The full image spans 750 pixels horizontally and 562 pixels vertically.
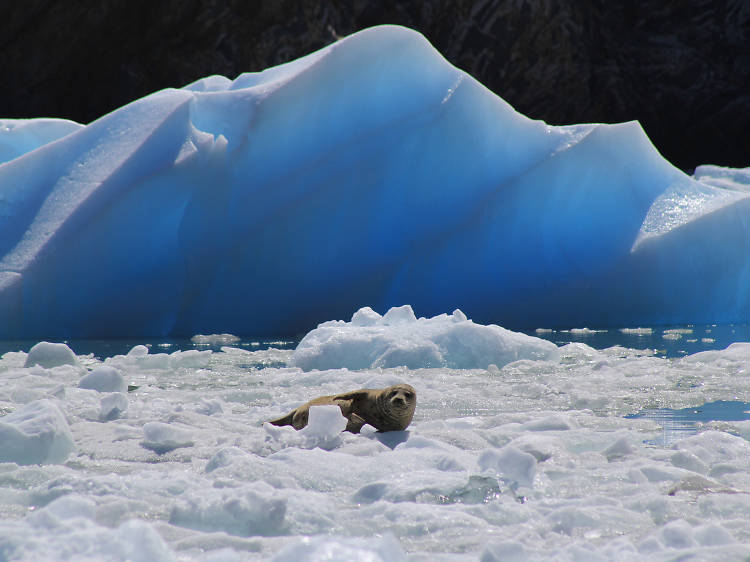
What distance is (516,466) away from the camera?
130 centimetres

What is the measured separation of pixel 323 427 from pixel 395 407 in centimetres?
18

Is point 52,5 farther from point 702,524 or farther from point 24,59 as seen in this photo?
point 702,524

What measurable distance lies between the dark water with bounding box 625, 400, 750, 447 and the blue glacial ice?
3086 millimetres

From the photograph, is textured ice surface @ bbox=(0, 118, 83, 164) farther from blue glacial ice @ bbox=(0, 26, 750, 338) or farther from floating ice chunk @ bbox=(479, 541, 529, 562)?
floating ice chunk @ bbox=(479, 541, 529, 562)

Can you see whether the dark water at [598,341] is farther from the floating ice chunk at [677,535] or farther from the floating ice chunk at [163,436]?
the floating ice chunk at [677,535]

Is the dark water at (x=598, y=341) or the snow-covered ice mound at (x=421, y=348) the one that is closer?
the snow-covered ice mound at (x=421, y=348)

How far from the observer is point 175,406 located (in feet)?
6.44

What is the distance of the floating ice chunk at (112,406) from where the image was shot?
1863mm

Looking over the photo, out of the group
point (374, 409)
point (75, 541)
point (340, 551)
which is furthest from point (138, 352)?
point (340, 551)

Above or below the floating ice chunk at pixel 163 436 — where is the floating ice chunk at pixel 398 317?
below

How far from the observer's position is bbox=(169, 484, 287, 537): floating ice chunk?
111 centimetres

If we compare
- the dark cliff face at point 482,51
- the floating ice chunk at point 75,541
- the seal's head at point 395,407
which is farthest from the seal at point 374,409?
the dark cliff face at point 482,51

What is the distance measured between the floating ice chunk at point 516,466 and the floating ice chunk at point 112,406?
935 mm

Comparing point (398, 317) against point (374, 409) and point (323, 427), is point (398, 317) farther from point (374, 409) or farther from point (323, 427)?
point (323, 427)
